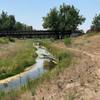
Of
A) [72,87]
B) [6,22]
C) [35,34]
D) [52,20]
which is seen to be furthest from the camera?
[6,22]

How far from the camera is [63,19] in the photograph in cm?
12044

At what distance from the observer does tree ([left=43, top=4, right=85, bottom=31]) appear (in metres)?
119

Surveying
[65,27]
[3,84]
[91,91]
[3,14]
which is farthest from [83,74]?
[3,14]

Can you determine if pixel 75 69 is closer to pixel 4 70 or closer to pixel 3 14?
pixel 4 70

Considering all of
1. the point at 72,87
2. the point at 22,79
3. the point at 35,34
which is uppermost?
the point at 72,87

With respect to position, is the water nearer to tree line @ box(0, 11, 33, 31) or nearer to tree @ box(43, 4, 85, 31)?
tree @ box(43, 4, 85, 31)

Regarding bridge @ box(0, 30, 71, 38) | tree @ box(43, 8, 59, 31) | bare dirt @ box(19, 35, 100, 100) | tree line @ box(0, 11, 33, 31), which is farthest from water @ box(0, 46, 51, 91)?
tree line @ box(0, 11, 33, 31)

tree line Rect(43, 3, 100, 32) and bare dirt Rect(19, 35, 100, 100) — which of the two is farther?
tree line Rect(43, 3, 100, 32)

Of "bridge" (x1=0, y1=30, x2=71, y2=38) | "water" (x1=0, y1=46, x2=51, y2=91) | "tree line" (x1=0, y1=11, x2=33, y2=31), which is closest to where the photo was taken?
"water" (x1=0, y1=46, x2=51, y2=91)

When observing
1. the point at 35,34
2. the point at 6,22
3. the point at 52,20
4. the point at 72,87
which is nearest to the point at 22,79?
the point at 72,87

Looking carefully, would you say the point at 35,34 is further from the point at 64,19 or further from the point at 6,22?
the point at 6,22

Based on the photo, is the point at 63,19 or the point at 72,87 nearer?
the point at 72,87

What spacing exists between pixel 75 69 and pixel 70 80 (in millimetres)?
3346

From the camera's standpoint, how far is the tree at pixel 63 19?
391 feet
